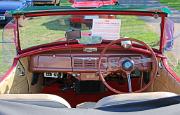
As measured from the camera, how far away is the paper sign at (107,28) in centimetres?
431

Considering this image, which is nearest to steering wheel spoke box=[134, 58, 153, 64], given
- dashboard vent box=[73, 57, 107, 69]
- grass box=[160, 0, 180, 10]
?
dashboard vent box=[73, 57, 107, 69]

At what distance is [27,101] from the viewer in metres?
2.95

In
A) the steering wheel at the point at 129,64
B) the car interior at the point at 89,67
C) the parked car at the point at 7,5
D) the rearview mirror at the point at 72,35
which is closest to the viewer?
the steering wheel at the point at 129,64

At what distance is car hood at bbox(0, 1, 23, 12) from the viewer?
1546cm

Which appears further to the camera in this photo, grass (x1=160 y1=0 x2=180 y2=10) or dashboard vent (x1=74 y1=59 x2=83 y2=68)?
grass (x1=160 y1=0 x2=180 y2=10)

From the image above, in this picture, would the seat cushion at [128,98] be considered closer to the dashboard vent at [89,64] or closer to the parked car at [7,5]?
the dashboard vent at [89,64]

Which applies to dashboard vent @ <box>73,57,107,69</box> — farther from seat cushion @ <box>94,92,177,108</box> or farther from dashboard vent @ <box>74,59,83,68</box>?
seat cushion @ <box>94,92,177,108</box>

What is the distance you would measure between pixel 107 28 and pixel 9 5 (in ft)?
38.5

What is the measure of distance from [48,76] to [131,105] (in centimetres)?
244

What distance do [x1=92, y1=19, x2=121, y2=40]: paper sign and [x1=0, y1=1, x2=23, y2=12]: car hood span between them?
1123 centimetres

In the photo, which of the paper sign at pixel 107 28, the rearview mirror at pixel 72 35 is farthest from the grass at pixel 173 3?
the paper sign at pixel 107 28

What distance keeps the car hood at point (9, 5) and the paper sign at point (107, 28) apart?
1123 centimetres

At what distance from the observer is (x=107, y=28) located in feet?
14.3

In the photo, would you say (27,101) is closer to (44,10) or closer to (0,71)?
(44,10)
